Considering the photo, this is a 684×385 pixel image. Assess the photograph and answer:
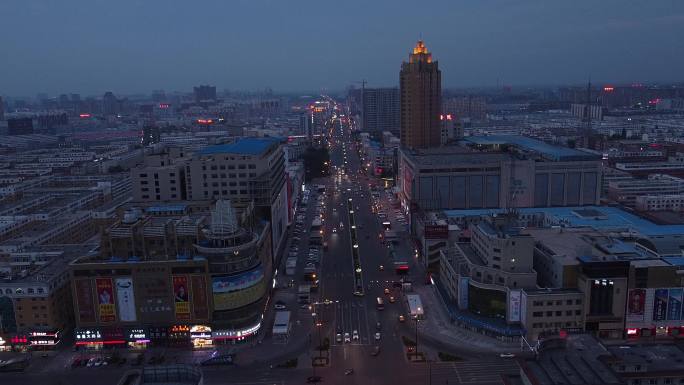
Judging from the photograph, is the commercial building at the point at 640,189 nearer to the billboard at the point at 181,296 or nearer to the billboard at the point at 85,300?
the billboard at the point at 181,296

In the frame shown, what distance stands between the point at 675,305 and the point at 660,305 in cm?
96

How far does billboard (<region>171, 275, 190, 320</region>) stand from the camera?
126 feet

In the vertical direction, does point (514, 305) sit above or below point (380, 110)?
below

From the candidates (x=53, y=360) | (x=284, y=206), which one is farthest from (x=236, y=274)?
(x=284, y=206)

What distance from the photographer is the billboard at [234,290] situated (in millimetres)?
39062

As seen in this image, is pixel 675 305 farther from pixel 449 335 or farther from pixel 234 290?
pixel 234 290

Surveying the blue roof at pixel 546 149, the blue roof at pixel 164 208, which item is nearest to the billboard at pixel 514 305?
the blue roof at pixel 164 208

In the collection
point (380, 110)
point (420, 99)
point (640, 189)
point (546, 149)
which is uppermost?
point (420, 99)

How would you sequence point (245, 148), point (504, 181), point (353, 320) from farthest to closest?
1. point (504, 181)
2. point (245, 148)
3. point (353, 320)

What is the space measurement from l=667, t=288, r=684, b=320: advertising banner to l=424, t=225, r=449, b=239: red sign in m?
19.3

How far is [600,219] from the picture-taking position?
5772 centimetres

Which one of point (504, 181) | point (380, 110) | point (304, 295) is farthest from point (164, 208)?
point (380, 110)

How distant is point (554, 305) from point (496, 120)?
165m

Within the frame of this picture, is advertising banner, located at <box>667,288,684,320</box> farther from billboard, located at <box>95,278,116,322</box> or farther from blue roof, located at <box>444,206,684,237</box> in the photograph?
billboard, located at <box>95,278,116,322</box>
